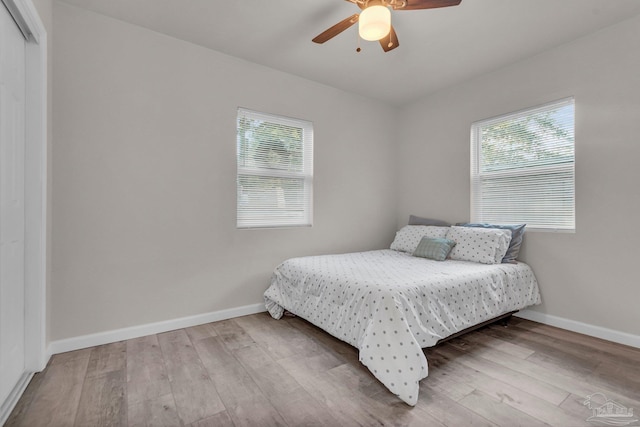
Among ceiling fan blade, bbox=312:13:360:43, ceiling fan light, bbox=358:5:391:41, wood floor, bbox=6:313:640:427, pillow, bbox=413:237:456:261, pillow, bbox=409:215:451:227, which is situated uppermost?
ceiling fan blade, bbox=312:13:360:43

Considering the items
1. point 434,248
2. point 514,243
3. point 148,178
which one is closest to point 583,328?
point 514,243

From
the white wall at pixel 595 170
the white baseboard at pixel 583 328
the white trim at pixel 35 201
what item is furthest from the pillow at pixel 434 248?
the white trim at pixel 35 201

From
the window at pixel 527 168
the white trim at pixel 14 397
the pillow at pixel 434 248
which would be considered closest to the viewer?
the white trim at pixel 14 397

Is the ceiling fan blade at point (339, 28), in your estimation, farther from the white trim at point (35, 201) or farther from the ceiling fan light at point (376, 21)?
the white trim at point (35, 201)

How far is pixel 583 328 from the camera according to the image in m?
2.61

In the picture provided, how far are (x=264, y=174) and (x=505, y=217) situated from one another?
2.65m

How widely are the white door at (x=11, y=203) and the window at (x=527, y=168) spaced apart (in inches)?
154

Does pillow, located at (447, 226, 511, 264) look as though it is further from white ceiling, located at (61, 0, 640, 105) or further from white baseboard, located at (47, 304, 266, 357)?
white baseboard, located at (47, 304, 266, 357)

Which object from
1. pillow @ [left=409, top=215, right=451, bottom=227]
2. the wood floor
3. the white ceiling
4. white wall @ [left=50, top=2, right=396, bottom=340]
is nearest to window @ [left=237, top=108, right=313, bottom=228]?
white wall @ [left=50, top=2, right=396, bottom=340]

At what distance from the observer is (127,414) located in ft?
5.11

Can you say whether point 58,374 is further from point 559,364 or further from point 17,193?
point 559,364

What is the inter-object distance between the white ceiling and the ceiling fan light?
0.52m

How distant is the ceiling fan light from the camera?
1784 mm

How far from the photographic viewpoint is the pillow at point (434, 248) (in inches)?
120
